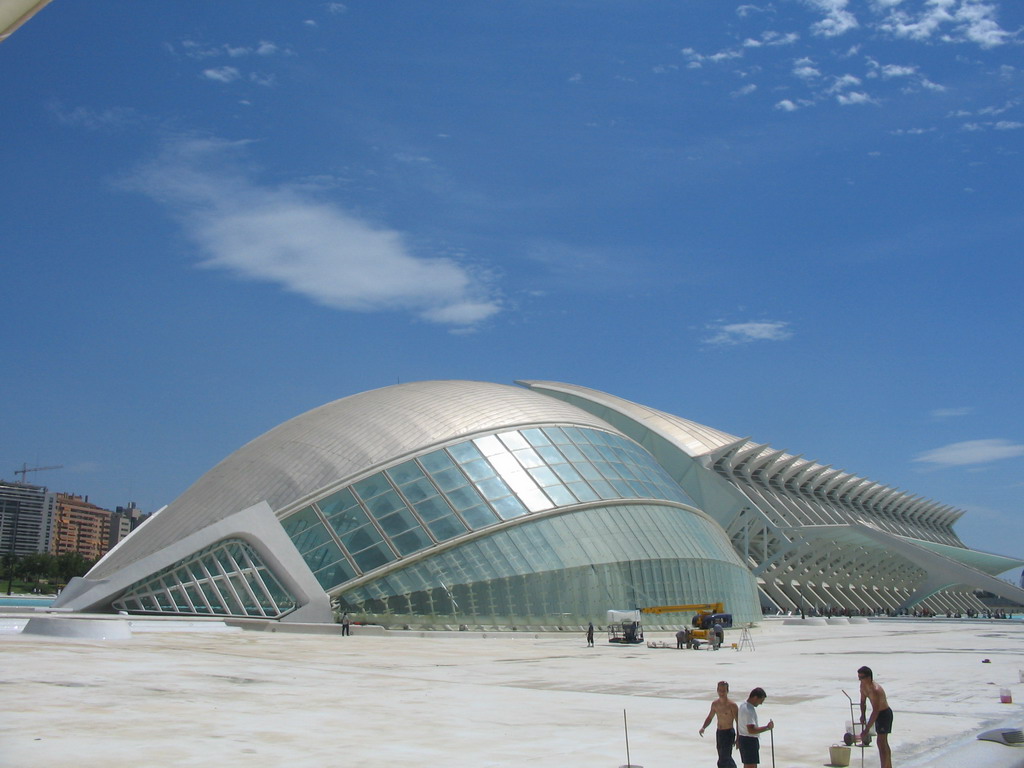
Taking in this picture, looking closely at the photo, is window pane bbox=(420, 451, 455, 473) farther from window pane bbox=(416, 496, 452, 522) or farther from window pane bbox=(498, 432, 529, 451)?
window pane bbox=(498, 432, 529, 451)

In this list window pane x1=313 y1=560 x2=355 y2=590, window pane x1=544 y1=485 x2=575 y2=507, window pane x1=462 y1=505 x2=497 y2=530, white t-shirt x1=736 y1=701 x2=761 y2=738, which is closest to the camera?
white t-shirt x1=736 y1=701 x2=761 y2=738

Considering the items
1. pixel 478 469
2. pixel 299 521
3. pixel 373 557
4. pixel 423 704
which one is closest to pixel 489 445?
pixel 478 469

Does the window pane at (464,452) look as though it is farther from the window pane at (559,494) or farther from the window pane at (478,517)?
the window pane at (559,494)

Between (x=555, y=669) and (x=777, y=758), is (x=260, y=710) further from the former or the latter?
(x=555, y=669)

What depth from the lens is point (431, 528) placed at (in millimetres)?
31203

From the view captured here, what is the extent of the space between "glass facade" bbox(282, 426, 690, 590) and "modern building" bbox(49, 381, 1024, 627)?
0.06m

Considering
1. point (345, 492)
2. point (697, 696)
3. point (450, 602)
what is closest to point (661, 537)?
point (450, 602)

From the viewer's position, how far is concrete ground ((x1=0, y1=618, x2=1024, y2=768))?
870 cm

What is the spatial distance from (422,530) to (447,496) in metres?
1.92

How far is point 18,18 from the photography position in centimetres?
392

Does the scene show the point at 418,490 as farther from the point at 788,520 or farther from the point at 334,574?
the point at 788,520

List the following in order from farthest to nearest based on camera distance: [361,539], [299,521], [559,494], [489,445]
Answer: [489,445] < [559,494] < [299,521] < [361,539]

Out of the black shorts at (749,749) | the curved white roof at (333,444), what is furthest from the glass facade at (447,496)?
the black shorts at (749,749)

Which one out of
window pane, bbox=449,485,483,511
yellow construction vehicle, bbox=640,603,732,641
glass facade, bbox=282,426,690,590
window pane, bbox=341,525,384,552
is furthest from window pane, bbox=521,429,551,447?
window pane, bbox=341,525,384,552
